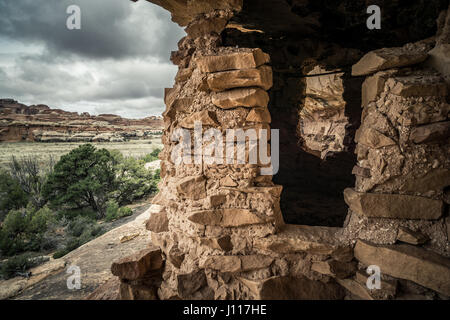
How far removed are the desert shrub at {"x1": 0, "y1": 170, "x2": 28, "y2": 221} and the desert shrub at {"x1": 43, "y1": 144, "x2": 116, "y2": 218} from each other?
0.97 meters

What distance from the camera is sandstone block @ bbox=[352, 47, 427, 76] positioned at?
56.3 inches

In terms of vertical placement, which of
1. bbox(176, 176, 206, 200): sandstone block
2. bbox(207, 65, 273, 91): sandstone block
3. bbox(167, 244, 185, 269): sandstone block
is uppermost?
bbox(207, 65, 273, 91): sandstone block

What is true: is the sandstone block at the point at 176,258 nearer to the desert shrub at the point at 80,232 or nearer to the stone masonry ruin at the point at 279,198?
the stone masonry ruin at the point at 279,198

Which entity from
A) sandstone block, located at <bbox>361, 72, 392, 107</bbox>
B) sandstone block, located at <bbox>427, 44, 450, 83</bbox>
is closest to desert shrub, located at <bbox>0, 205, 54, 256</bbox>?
sandstone block, located at <bbox>361, 72, 392, 107</bbox>

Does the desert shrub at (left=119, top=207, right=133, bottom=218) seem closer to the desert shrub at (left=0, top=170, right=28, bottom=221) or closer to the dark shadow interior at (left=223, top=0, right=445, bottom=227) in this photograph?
the desert shrub at (left=0, top=170, right=28, bottom=221)

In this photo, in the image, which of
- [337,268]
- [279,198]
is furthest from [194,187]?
[337,268]

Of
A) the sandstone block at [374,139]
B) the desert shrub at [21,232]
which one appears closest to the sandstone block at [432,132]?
the sandstone block at [374,139]

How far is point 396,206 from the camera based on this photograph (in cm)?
146

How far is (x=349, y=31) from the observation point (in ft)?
11.6

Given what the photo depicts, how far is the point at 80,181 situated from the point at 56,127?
2071 cm

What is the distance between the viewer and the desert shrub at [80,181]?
9.64 meters

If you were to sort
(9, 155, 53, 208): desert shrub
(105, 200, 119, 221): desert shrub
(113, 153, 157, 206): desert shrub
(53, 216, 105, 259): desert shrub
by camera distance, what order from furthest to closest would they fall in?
(113, 153, 157, 206): desert shrub < (9, 155, 53, 208): desert shrub < (105, 200, 119, 221): desert shrub < (53, 216, 105, 259): desert shrub
